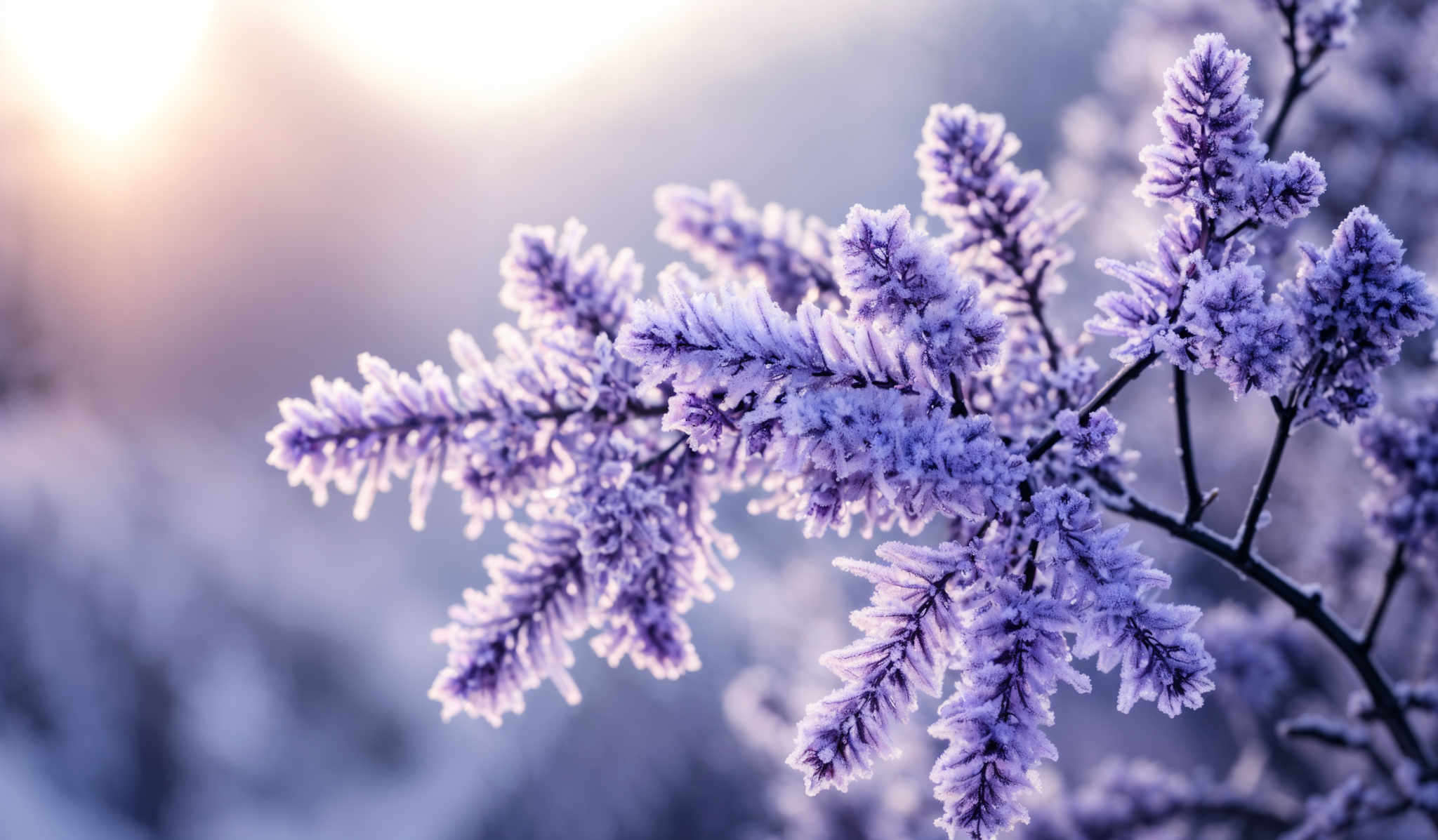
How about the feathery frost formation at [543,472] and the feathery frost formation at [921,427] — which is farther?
the feathery frost formation at [543,472]

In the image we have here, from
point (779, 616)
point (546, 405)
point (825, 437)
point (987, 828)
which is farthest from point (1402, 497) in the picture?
point (779, 616)

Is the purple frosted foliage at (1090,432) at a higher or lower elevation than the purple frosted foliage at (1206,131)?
lower

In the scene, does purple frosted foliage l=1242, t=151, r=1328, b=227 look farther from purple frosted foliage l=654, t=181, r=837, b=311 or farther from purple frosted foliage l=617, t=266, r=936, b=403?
purple frosted foliage l=654, t=181, r=837, b=311

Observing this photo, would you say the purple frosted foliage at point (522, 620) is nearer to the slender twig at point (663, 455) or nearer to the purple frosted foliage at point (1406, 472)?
the slender twig at point (663, 455)

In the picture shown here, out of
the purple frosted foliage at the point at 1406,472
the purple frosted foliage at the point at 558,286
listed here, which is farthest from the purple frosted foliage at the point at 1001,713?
the purple frosted foliage at the point at 1406,472

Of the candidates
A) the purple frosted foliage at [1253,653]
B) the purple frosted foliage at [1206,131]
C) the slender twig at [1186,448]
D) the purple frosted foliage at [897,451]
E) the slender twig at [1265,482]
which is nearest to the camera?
the purple frosted foliage at [897,451]

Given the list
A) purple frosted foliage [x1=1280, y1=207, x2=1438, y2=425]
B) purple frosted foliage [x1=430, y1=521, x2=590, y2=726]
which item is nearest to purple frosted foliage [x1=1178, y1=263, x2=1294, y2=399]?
purple frosted foliage [x1=1280, y1=207, x2=1438, y2=425]

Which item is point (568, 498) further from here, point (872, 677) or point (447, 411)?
point (872, 677)
